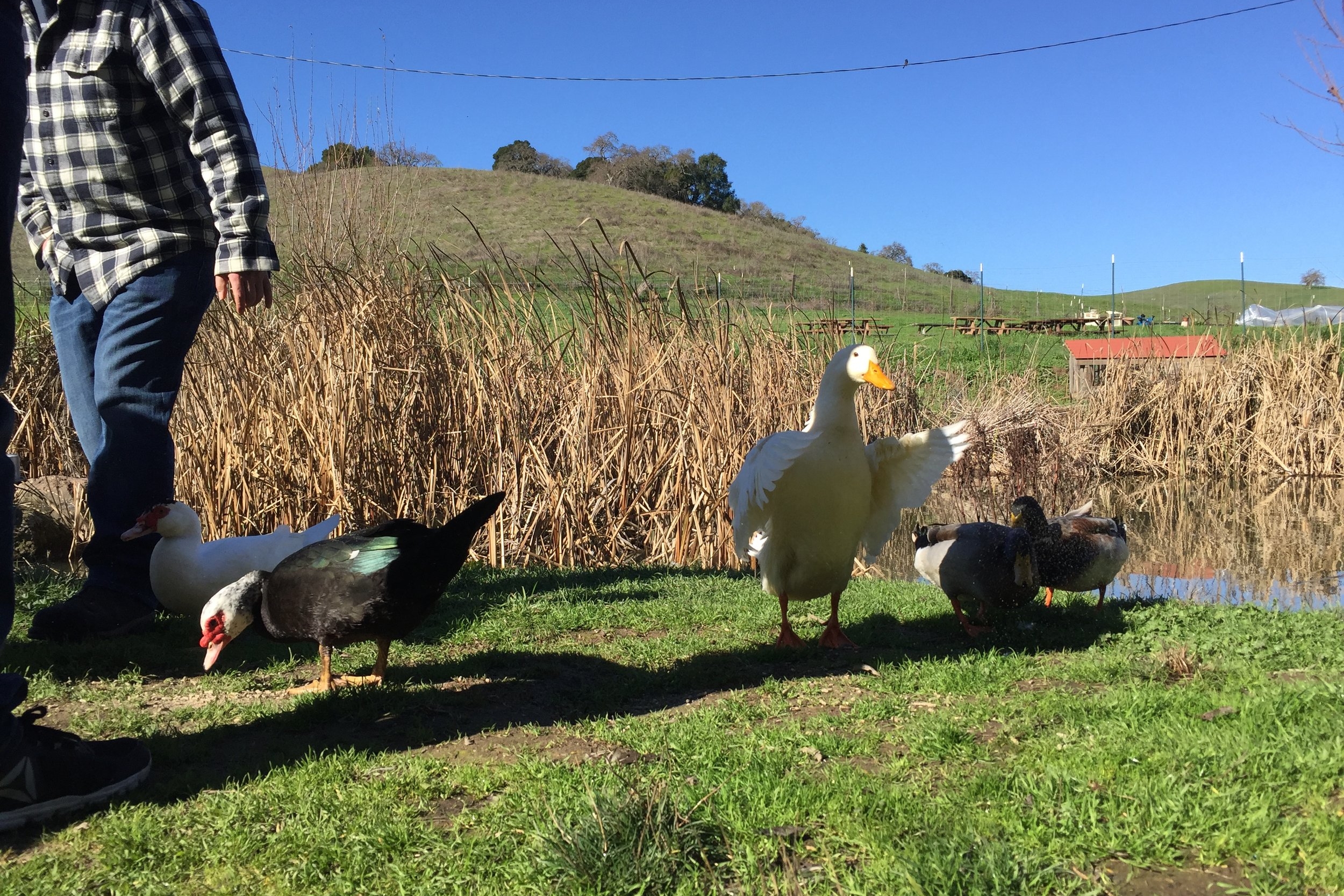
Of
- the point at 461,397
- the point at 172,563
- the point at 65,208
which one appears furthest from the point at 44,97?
the point at 461,397

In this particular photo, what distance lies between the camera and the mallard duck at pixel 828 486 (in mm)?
4449

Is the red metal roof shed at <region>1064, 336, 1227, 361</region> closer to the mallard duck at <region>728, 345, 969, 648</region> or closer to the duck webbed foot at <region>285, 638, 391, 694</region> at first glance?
the mallard duck at <region>728, 345, 969, 648</region>

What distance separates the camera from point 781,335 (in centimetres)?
818

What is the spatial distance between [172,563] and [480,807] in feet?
7.90

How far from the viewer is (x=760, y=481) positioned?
14.7 feet

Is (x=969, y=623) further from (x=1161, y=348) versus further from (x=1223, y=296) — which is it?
(x=1223, y=296)

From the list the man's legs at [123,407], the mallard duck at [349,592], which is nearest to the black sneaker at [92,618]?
the man's legs at [123,407]

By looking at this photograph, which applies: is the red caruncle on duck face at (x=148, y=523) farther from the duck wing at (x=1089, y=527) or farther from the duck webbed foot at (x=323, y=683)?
the duck wing at (x=1089, y=527)

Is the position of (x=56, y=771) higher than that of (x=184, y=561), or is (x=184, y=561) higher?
(x=184, y=561)

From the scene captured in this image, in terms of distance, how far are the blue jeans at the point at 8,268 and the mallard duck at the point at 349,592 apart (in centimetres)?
118

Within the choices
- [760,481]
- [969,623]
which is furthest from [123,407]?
[969,623]

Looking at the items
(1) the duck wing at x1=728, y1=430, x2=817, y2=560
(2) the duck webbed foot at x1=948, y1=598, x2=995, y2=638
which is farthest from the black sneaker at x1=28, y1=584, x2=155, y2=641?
(2) the duck webbed foot at x1=948, y1=598, x2=995, y2=638

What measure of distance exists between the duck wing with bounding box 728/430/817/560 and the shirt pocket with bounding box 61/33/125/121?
3020 millimetres

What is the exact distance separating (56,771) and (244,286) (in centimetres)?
198
